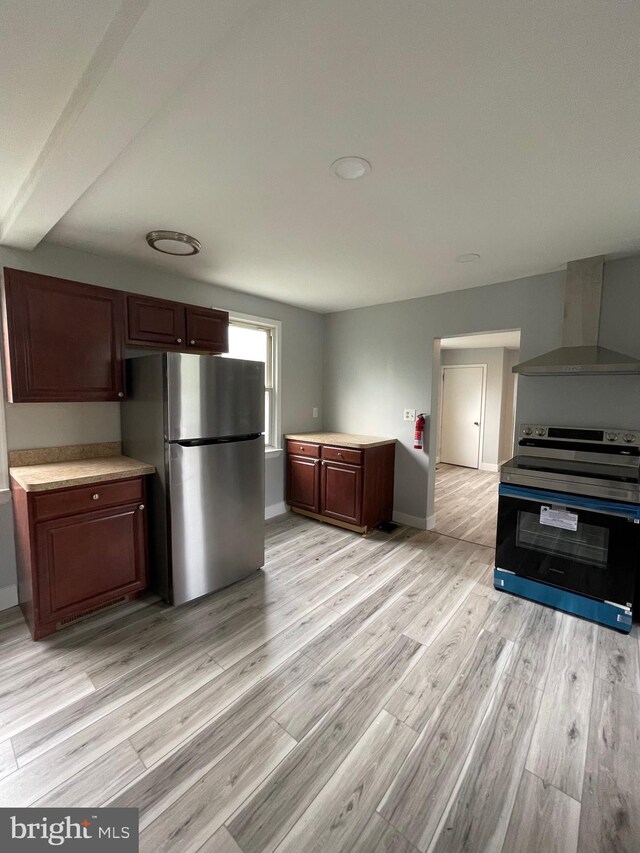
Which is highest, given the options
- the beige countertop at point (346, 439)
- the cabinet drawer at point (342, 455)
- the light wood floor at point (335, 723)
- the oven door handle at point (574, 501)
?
the beige countertop at point (346, 439)

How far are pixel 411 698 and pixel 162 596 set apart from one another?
1.68 metres

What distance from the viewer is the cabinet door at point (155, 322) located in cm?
257

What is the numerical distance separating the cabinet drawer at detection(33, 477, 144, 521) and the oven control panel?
295 cm

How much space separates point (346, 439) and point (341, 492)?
1.88ft

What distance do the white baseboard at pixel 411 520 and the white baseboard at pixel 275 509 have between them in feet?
4.13

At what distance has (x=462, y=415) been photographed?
22.4 feet

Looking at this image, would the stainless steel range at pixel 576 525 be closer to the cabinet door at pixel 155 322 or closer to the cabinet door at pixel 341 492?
the cabinet door at pixel 341 492

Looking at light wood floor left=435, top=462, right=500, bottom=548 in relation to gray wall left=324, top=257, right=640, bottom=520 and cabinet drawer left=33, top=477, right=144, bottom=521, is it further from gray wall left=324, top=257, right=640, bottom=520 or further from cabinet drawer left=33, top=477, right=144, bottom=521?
cabinet drawer left=33, top=477, right=144, bottom=521

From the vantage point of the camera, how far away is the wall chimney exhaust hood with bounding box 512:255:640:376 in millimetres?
2525

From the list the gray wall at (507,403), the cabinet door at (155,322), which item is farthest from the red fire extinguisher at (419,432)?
the gray wall at (507,403)

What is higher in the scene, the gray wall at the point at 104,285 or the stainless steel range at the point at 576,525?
the gray wall at the point at 104,285

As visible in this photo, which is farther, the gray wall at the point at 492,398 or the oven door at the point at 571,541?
the gray wall at the point at 492,398

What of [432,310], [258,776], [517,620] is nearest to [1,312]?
[258,776]

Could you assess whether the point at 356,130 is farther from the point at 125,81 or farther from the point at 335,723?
the point at 335,723
